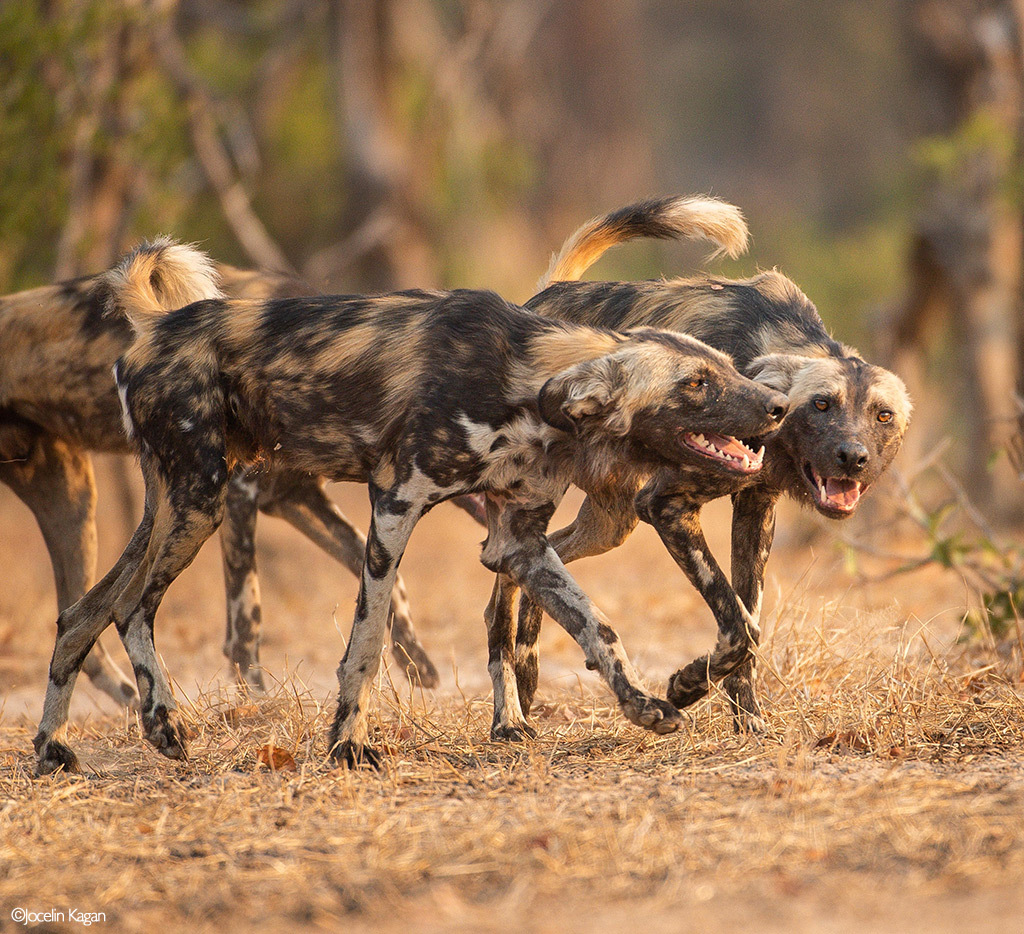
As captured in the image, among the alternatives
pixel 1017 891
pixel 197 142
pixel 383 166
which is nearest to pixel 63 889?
pixel 1017 891

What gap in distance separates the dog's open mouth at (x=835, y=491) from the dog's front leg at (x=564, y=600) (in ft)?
2.59

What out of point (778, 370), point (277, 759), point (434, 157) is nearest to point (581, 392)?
point (778, 370)

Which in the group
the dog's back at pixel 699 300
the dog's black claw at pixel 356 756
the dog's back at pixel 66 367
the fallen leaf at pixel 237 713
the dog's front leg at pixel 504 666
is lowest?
the fallen leaf at pixel 237 713

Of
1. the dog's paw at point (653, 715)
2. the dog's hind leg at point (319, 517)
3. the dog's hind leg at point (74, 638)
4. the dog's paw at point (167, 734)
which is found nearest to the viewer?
the dog's paw at point (653, 715)

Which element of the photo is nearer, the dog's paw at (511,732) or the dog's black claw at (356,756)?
the dog's black claw at (356,756)

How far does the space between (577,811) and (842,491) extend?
151 cm

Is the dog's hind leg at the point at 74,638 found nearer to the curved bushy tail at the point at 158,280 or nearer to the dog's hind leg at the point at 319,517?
the curved bushy tail at the point at 158,280

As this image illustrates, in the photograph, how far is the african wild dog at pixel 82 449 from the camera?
16.6 feet

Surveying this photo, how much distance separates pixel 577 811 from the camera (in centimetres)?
315

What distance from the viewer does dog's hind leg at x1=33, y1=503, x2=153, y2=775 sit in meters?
4.05

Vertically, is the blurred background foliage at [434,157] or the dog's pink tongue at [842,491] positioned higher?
the blurred background foliage at [434,157]

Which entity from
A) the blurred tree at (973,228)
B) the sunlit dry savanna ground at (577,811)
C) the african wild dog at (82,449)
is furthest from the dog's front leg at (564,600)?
the blurred tree at (973,228)

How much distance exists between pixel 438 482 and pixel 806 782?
1.30m

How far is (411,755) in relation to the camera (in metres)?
3.87
